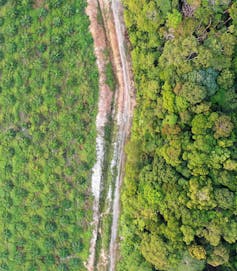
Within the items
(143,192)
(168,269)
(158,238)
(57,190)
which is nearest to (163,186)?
(143,192)

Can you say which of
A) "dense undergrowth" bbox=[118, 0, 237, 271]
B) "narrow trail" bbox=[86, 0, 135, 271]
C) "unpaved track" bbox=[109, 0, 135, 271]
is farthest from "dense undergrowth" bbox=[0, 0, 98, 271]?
"dense undergrowth" bbox=[118, 0, 237, 271]

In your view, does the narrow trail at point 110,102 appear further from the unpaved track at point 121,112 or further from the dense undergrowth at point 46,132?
the dense undergrowth at point 46,132

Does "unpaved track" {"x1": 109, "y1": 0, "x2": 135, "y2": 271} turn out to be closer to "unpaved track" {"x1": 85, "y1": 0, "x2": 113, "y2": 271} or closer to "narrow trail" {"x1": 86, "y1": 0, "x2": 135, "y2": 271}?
"narrow trail" {"x1": 86, "y1": 0, "x2": 135, "y2": 271}

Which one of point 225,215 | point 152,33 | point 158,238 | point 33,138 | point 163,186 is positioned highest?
point 152,33

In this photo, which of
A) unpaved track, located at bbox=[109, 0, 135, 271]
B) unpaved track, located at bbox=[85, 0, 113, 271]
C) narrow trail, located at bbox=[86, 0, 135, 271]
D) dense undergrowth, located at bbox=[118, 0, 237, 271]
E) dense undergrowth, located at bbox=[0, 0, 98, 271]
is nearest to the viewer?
dense undergrowth, located at bbox=[118, 0, 237, 271]

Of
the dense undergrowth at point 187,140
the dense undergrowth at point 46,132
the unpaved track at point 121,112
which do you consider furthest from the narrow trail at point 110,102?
the dense undergrowth at point 187,140

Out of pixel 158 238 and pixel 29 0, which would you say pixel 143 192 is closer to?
pixel 158 238

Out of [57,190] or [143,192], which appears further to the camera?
[57,190]
